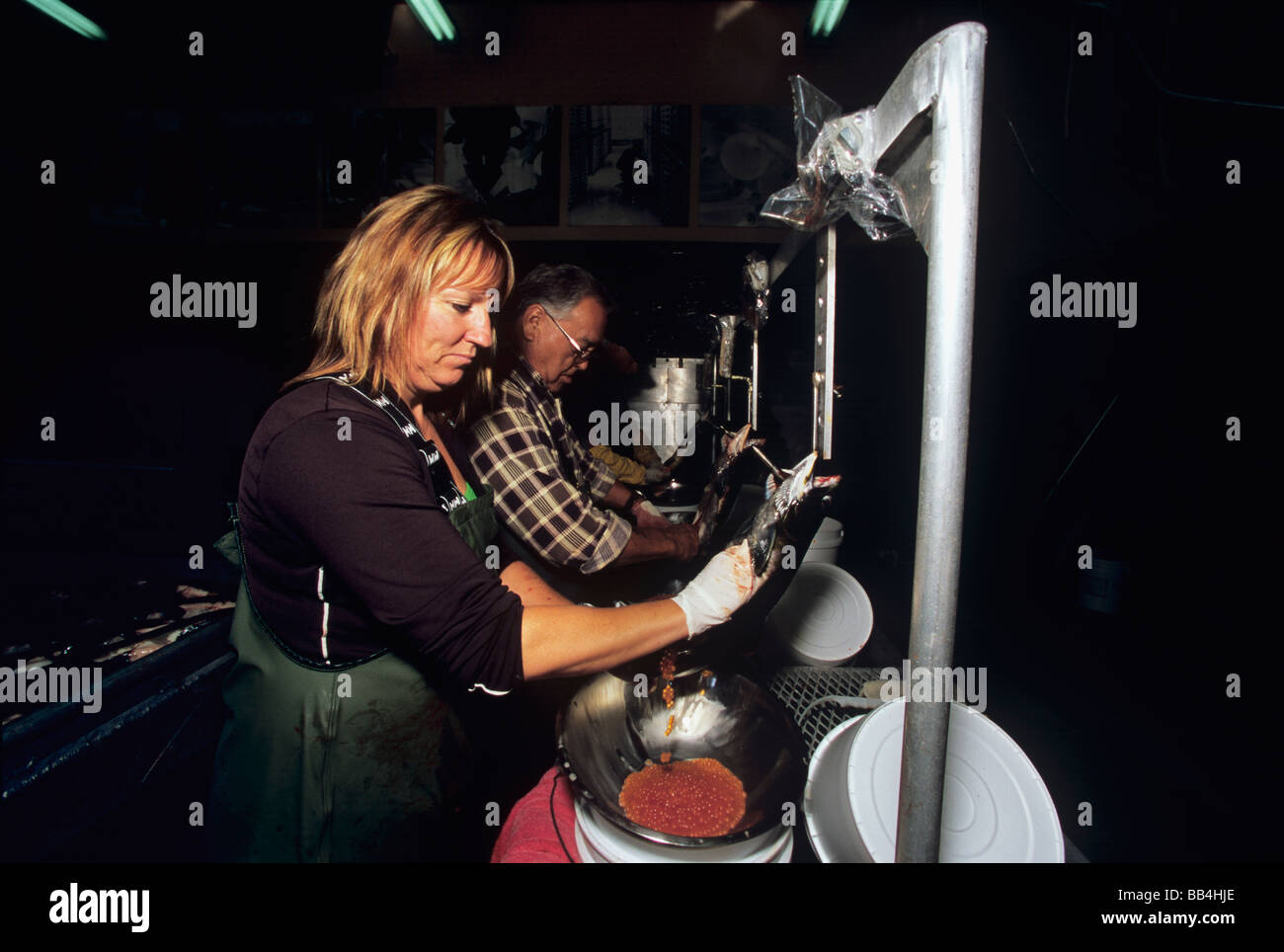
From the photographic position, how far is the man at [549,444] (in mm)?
2207

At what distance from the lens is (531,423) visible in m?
2.25

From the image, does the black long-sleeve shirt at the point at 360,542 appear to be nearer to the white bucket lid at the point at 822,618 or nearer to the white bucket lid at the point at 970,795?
the white bucket lid at the point at 970,795

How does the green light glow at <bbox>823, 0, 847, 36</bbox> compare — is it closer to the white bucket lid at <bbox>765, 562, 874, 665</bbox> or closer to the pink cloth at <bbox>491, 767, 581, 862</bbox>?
the white bucket lid at <bbox>765, 562, 874, 665</bbox>

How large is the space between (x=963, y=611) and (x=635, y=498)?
Answer: 7.66 ft

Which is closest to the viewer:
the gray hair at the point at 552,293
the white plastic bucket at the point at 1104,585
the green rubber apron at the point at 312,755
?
the green rubber apron at the point at 312,755

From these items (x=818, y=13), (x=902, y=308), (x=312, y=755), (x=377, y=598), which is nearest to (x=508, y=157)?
(x=818, y=13)

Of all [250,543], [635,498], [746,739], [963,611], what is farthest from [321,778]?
[963,611]

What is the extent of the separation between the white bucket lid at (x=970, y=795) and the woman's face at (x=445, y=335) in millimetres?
1319

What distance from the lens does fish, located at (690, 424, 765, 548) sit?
2549 mm

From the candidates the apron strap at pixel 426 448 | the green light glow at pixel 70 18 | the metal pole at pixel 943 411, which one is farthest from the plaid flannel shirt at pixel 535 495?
the green light glow at pixel 70 18

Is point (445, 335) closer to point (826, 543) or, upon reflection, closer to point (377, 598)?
point (377, 598)

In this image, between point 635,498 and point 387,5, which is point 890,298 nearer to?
point 635,498


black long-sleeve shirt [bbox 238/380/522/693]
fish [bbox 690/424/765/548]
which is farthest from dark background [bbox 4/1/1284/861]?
black long-sleeve shirt [bbox 238/380/522/693]

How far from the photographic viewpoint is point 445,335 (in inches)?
52.9
